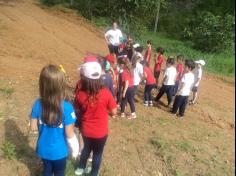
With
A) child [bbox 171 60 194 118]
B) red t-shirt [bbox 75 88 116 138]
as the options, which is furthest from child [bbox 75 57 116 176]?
child [bbox 171 60 194 118]

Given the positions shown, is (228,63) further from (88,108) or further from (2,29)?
(88,108)

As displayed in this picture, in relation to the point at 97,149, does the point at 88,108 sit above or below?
above

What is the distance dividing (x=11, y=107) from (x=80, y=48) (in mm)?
8798

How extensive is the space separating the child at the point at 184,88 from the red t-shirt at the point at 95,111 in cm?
454

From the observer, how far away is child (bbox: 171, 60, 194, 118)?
9044 mm

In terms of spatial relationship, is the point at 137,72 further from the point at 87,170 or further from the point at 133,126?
the point at 87,170

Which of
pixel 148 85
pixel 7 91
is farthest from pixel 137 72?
pixel 7 91

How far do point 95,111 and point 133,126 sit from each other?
3.64 metres

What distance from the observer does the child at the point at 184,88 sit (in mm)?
9044

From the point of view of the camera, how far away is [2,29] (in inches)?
560

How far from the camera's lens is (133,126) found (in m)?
8.27

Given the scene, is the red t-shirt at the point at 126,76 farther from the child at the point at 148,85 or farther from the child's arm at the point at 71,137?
the child's arm at the point at 71,137

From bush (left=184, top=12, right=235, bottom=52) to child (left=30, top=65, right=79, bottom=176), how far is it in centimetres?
1943

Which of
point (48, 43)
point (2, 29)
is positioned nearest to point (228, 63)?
point (48, 43)
